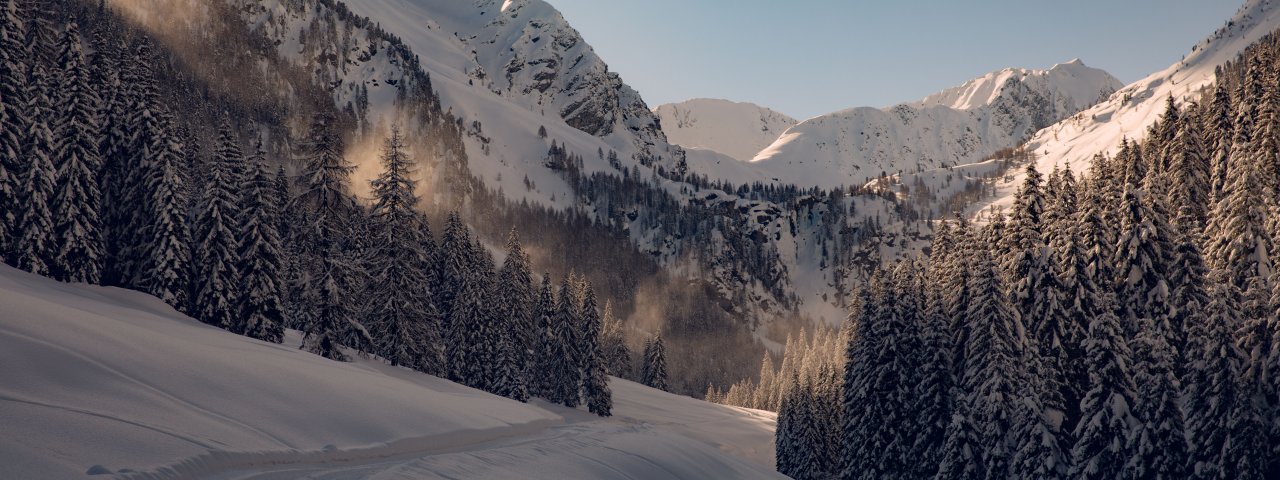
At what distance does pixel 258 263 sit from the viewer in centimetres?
3644

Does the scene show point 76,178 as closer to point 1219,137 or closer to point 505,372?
point 505,372

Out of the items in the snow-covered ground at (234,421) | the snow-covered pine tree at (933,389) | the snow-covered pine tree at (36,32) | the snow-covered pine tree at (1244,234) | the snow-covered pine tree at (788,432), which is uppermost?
the snow-covered pine tree at (36,32)

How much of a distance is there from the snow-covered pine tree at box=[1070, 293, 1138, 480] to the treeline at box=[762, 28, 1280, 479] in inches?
2.4

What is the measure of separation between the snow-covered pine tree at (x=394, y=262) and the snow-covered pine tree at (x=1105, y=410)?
3255 centimetres

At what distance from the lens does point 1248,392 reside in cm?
2792

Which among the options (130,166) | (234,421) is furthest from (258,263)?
(234,421)

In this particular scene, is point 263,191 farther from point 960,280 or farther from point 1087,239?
point 1087,239

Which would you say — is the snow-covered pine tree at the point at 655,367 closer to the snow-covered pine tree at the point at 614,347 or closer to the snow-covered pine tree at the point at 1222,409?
the snow-covered pine tree at the point at 614,347

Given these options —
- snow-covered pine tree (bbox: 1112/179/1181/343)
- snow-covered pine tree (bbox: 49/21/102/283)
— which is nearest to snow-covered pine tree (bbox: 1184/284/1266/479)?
snow-covered pine tree (bbox: 1112/179/1181/343)

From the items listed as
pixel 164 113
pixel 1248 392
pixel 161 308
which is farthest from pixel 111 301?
pixel 1248 392

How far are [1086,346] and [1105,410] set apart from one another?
284cm

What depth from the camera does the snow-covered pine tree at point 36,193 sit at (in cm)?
3278

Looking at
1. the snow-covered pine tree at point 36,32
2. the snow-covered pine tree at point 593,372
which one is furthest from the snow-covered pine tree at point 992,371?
the snow-covered pine tree at point 36,32

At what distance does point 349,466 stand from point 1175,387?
30.7m
